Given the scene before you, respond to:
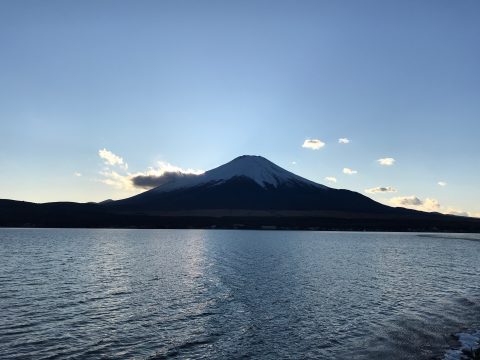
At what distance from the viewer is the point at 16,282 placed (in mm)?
53969

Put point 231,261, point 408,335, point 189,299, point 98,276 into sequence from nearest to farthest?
point 408,335 → point 189,299 → point 98,276 → point 231,261

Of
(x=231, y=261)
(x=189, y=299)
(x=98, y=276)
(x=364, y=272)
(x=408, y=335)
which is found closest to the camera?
(x=408, y=335)

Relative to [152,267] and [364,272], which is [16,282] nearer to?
[152,267]

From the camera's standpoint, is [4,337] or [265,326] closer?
[4,337]

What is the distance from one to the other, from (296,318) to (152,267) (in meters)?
41.6

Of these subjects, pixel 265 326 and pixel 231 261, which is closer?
pixel 265 326

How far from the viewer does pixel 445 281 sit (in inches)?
2547

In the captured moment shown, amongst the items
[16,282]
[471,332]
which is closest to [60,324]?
[16,282]

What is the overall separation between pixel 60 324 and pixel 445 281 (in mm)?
54931

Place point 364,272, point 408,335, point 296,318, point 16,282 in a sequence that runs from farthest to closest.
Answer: point 364,272, point 16,282, point 296,318, point 408,335

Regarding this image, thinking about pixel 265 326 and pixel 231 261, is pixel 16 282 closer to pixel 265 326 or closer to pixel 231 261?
pixel 265 326

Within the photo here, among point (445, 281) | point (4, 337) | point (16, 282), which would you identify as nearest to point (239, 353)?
point (4, 337)

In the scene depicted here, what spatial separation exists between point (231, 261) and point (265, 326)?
5224 centimetres

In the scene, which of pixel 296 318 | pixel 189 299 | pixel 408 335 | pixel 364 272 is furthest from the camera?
pixel 364 272
